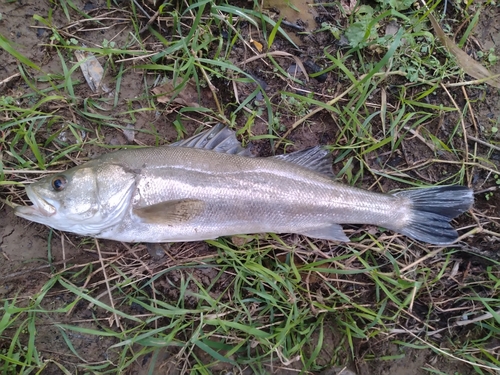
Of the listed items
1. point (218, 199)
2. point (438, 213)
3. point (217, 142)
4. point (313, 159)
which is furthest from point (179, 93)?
point (438, 213)

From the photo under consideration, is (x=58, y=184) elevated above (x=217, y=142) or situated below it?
below

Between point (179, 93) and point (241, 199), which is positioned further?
point (179, 93)

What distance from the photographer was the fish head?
2902 millimetres

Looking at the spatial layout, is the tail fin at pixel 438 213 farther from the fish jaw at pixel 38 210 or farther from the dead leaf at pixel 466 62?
the fish jaw at pixel 38 210

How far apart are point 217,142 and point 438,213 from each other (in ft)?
7.27

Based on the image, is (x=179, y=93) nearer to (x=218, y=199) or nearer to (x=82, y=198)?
(x=218, y=199)

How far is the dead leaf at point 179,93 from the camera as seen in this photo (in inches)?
137

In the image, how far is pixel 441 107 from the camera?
11.9 feet

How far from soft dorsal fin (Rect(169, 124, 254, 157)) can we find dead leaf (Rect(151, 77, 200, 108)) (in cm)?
40

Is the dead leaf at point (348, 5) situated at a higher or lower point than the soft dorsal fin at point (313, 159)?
higher

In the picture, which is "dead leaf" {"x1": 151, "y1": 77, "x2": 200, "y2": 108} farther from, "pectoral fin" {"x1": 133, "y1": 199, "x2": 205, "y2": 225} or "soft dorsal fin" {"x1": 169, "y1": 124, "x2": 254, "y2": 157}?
"pectoral fin" {"x1": 133, "y1": 199, "x2": 205, "y2": 225}

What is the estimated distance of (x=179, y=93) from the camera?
3.50 m

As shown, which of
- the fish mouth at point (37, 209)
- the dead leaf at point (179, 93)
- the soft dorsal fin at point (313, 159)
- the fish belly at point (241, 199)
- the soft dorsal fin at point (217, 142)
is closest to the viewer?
the fish mouth at point (37, 209)

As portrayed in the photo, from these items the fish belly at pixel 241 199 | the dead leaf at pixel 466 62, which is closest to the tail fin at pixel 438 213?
the fish belly at pixel 241 199
